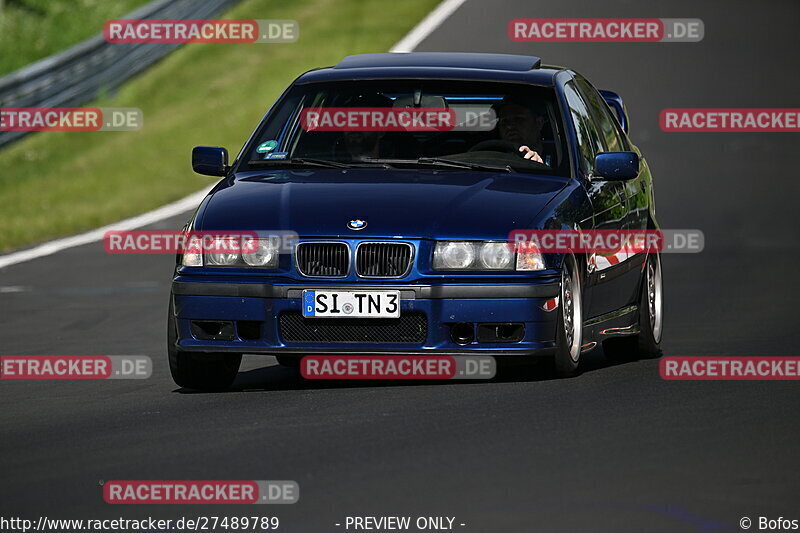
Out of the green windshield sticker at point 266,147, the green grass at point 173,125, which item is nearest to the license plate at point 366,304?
the green windshield sticker at point 266,147

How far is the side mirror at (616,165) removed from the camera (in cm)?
994

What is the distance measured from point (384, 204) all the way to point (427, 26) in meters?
20.3

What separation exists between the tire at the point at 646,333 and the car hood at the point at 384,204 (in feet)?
4.79

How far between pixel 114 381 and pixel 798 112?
1725 centimetres

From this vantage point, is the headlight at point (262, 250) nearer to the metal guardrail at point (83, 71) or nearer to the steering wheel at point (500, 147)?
the steering wheel at point (500, 147)

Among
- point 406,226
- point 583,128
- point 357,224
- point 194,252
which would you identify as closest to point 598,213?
point 583,128

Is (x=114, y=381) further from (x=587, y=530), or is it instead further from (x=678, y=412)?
(x=587, y=530)

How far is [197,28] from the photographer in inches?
1194

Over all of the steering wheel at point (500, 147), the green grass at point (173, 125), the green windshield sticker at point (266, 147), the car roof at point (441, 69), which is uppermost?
the green grass at point (173, 125)

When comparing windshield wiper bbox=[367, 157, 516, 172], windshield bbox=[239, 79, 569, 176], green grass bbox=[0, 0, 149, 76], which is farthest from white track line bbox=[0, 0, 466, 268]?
green grass bbox=[0, 0, 149, 76]

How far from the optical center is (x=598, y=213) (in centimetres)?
994

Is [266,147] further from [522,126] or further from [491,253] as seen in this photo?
[491,253]

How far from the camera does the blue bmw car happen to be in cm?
896

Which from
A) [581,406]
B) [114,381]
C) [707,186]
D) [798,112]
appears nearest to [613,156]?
[581,406]
